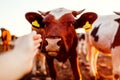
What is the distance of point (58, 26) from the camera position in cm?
334

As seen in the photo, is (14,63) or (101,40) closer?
(14,63)

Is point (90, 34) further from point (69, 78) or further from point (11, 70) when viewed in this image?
point (11, 70)

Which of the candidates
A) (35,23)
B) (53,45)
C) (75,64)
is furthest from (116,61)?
(35,23)

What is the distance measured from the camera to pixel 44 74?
17.6 ft

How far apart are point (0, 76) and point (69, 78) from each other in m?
4.54

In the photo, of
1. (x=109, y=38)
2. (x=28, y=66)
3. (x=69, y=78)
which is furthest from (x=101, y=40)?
(x=28, y=66)

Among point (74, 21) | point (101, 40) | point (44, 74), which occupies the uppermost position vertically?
point (74, 21)

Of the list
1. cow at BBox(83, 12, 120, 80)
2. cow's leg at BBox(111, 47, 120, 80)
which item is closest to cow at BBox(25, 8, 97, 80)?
cow at BBox(83, 12, 120, 80)

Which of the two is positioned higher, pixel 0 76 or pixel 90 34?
pixel 0 76

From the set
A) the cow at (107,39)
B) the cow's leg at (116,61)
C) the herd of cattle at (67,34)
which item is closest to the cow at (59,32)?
the herd of cattle at (67,34)

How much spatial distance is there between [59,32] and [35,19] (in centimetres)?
64

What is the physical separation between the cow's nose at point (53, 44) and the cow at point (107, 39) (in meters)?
0.74

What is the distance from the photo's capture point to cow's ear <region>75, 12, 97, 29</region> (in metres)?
3.73

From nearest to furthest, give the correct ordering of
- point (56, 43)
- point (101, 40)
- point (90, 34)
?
point (56, 43) → point (101, 40) → point (90, 34)
